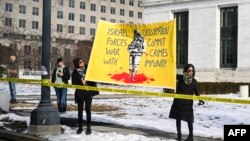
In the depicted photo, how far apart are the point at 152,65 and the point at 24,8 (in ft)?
306

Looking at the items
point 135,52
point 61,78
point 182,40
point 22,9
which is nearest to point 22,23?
point 22,9

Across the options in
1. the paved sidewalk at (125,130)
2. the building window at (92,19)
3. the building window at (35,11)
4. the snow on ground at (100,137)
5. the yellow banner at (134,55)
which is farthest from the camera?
the building window at (92,19)

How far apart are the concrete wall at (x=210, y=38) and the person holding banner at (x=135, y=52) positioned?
2648 centimetres

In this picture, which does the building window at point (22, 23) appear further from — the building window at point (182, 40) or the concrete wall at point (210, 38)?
the building window at point (182, 40)

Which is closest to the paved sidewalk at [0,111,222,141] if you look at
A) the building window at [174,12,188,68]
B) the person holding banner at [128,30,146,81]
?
the person holding banner at [128,30,146,81]

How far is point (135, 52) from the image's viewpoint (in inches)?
442

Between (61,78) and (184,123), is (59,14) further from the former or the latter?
(184,123)

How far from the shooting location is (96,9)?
11375cm

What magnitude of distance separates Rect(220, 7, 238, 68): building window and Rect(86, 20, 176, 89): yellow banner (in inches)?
1115

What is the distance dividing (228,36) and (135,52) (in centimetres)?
2900

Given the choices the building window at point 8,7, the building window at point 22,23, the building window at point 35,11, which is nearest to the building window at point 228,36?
the building window at point 8,7

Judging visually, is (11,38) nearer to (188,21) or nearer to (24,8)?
(188,21)

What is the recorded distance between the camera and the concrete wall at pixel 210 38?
37.4 m

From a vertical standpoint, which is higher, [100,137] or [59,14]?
[59,14]
